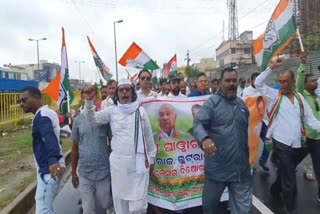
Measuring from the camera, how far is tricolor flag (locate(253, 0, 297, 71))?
21.1 ft

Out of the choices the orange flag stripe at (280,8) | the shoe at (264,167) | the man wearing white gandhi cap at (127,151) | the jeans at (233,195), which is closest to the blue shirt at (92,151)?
the man wearing white gandhi cap at (127,151)

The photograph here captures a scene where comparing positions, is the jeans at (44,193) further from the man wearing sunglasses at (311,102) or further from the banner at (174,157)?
the man wearing sunglasses at (311,102)

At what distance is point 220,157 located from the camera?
4.08 m

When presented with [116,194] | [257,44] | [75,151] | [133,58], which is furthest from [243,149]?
[133,58]

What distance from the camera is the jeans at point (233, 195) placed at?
4125 millimetres

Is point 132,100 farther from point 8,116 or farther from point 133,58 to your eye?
point 8,116

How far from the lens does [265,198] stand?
6188mm

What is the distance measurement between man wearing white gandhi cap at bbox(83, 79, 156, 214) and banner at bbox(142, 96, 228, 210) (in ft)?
→ 2.33

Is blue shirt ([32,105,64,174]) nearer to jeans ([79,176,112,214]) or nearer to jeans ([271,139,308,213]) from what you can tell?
jeans ([79,176,112,214])

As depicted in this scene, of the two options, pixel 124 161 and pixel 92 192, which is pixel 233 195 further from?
pixel 92 192

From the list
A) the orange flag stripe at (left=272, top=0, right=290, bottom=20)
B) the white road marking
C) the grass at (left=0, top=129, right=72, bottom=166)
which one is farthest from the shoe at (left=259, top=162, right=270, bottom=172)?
the grass at (left=0, top=129, right=72, bottom=166)

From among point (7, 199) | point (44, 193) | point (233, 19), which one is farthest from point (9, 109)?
point (233, 19)

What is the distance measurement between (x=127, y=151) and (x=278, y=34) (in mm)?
3477

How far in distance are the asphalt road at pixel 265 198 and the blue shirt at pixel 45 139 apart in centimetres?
158
